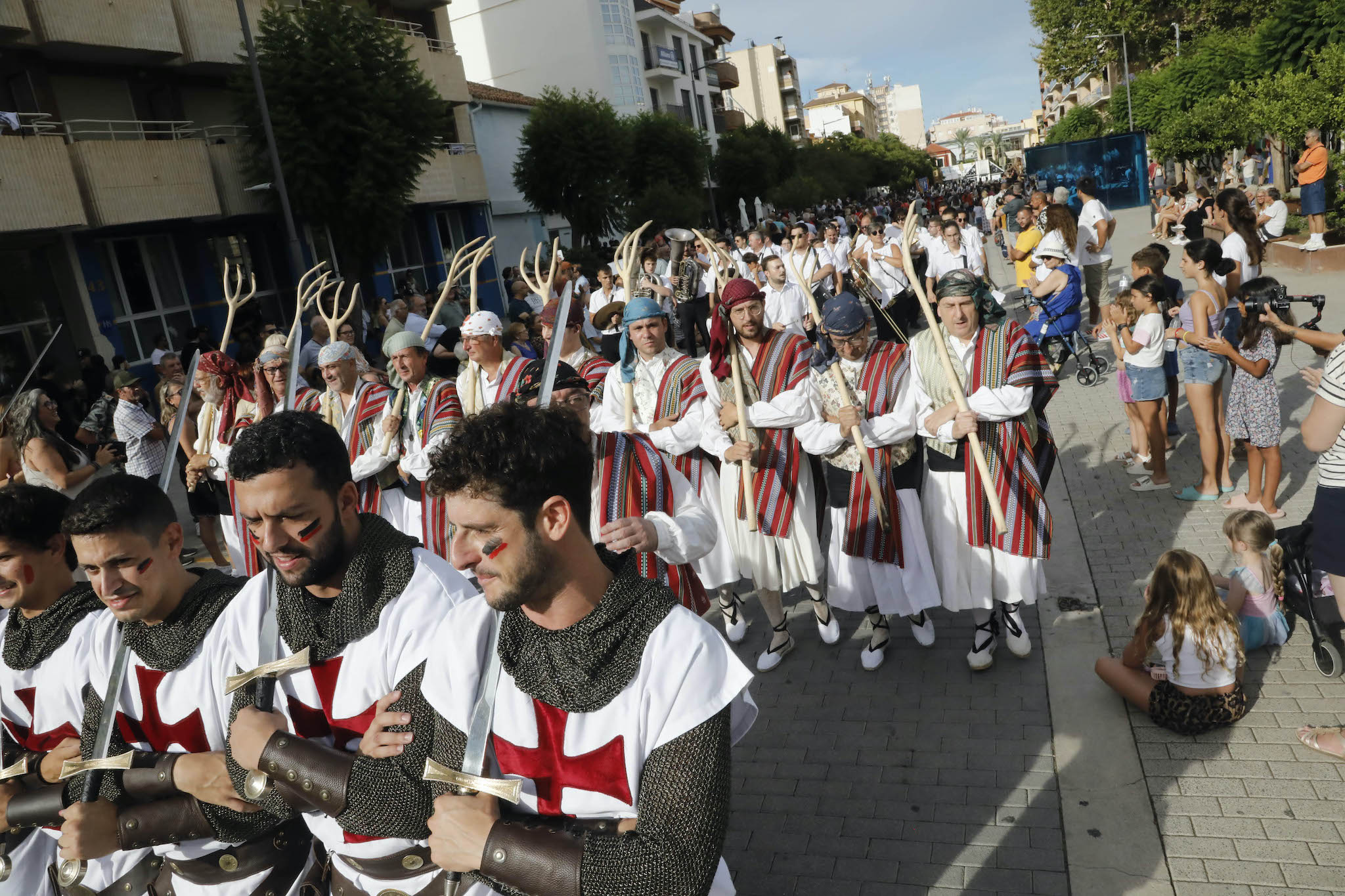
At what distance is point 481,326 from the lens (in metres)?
Result: 5.66

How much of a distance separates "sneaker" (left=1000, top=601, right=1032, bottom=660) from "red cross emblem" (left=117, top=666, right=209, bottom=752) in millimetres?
3680

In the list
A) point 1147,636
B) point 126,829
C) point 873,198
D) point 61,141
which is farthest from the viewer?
point 873,198

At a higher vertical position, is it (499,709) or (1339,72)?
(1339,72)

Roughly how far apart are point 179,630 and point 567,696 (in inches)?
50.7

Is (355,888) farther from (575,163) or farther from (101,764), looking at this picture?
(575,163)

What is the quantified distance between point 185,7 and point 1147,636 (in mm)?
20520

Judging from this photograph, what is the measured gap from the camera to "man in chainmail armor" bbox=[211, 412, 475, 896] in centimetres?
225

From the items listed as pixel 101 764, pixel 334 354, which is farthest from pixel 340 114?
pixel 101 764

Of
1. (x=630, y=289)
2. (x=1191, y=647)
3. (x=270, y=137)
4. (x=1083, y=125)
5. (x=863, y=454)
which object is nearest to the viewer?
(x=1191, y=647)

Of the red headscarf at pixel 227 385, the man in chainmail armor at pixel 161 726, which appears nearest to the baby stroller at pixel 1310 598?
the man in chainmail armor at pixel 161 726

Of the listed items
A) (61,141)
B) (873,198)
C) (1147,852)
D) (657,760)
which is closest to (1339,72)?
(1147,852)

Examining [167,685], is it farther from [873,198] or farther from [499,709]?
[873,198]

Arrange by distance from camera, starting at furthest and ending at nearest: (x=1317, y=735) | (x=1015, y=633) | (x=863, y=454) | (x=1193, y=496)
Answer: (x=1193, y=496), (x=1015, y=633), (x=863, y=454), (x=1317, y=735)

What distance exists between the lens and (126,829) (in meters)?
A: 2.46
